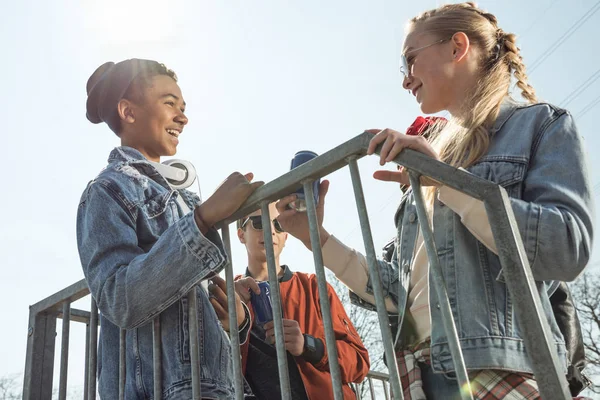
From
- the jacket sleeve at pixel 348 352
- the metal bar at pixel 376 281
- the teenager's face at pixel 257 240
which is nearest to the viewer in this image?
the metal bar at pixel 376 281

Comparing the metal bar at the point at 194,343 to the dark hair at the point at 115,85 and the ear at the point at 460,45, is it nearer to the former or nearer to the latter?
the dark hair at the point at 115,85

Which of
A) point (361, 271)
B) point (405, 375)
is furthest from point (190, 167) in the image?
point (405, 375)

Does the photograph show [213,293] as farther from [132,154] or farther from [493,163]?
[493,163]

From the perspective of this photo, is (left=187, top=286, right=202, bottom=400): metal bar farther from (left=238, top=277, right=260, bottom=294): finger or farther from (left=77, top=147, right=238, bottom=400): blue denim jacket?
(left=238, top=277, right=260, bottom=294): finger

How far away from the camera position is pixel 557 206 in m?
1.64

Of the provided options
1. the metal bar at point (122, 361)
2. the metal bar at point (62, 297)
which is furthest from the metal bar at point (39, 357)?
the metal bar at point (122, 361)

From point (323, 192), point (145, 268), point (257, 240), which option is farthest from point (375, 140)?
point (257, 240)

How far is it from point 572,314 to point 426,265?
17.5 inches

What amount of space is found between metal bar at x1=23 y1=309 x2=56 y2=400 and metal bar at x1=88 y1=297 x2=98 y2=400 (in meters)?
0.48

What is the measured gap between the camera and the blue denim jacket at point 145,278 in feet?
6.18

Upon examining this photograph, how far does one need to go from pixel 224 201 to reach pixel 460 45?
107 centimetres

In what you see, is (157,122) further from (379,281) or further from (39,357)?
(379,281)

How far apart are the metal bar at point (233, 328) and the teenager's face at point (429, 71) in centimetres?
91

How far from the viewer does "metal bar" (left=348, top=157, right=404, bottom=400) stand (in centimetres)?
143
